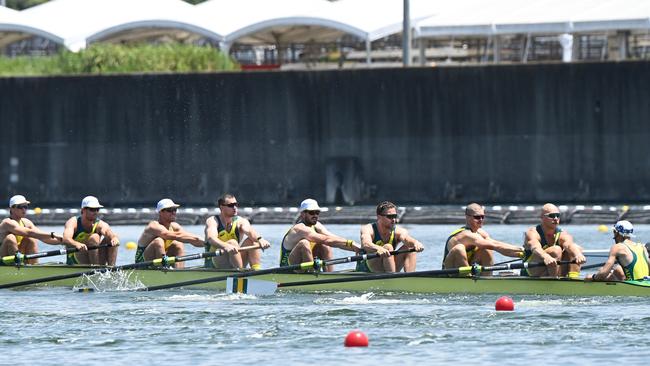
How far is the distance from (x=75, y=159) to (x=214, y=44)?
15351mm

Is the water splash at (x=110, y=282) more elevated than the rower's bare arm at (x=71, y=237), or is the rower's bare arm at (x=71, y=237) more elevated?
the rower's bare arm at (x=71, y=237)

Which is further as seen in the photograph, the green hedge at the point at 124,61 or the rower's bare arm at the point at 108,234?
the green hedge at the point at 124,61

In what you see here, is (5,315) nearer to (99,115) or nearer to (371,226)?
(371,226)

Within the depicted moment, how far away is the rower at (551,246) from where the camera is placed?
54.2 feet

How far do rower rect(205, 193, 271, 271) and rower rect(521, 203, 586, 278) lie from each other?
3.46 metres

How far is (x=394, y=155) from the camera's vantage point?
2934cm

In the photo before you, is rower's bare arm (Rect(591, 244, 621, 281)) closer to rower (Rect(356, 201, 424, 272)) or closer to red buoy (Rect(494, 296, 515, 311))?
red buoy (Rect(494, 296, 515, 311))

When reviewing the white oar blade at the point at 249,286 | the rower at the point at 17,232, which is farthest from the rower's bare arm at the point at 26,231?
the white oar blade at the point at 249,286

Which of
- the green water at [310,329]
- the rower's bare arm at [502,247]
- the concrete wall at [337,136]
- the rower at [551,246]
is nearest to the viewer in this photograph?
the green water at [310,329]

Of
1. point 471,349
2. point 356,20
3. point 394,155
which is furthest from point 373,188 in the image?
point 471,349

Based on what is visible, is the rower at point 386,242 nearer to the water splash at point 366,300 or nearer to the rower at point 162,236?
the water splash at point 366,300

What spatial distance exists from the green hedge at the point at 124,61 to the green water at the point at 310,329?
54.3ft

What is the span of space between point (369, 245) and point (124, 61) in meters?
18.1

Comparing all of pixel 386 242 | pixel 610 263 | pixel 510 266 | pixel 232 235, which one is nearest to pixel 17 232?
pixel 232 235
